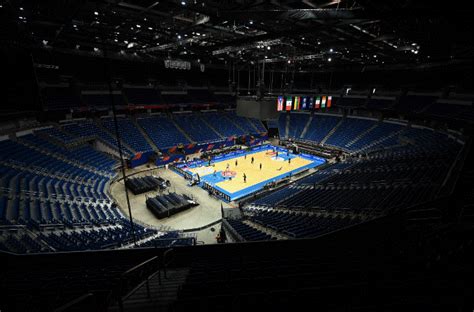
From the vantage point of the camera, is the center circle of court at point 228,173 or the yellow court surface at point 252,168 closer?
the yellow court surface at point 252,168

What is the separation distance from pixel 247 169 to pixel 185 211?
10.3 meters

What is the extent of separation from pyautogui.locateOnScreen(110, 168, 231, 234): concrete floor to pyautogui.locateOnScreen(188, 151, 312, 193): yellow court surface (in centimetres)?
261

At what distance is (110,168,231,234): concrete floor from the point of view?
1520 cm

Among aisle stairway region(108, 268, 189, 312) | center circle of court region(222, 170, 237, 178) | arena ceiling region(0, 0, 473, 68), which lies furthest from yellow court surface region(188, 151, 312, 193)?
aisle stairway region(108, 268, 189, 312)

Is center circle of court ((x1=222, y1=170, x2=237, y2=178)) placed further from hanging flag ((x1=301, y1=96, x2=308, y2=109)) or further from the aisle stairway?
the aisle stairway

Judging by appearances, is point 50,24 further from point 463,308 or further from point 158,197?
point 463,308

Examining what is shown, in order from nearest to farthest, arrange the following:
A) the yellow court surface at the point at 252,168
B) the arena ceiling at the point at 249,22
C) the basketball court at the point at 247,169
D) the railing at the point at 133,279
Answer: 1. the railing at the point at 133,279
2. the arena ceiling at the point at 249,22
3. the basketball court at the point at 247,169
4. the yellow court surface at the point at 252,168

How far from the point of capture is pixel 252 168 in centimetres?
2602

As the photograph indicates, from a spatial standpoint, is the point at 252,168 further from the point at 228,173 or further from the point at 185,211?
the point at 185,211

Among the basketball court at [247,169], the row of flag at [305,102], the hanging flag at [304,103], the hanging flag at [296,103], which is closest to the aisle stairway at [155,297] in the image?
the basketball court at [247,169]

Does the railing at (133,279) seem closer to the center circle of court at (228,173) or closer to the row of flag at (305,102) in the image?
the center circle of court at (228,173)

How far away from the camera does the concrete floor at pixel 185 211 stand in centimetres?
1520

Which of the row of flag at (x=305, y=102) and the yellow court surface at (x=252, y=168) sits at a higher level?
the row of flag at (x=305, y=102)

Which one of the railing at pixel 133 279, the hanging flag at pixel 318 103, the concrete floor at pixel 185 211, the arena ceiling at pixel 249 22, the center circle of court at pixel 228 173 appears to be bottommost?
the concrete floor at pixel 185 211
